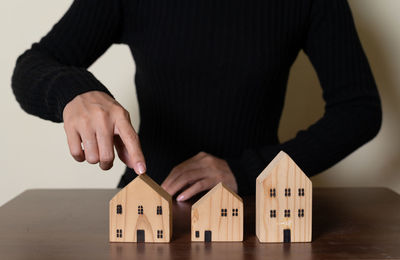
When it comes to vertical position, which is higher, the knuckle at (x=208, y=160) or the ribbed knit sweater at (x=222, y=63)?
the ribbed knit sweater at (x=222, y=63)

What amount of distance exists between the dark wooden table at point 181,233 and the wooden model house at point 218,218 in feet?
0.05

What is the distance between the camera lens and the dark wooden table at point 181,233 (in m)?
0.73

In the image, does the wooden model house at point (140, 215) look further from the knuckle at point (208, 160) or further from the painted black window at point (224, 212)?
the knuckle at point (208, 160)

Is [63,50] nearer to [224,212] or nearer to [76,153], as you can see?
[76,153]

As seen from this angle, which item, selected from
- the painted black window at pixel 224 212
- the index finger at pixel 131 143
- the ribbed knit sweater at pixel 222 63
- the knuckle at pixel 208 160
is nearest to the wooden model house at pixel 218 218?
the painted black window at pixel 224 212

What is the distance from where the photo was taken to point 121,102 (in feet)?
5.66

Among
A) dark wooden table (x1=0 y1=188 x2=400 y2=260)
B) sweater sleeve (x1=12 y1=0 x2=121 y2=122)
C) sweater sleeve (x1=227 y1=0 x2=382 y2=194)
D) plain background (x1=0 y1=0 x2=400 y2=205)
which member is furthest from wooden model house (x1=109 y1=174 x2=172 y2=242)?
plain background (x1=0 y1=0 x2=400 y2=205)

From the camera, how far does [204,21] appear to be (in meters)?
1.28

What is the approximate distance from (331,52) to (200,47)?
1.08ft

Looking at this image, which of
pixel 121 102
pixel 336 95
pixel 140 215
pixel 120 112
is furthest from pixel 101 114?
pixel 121 102

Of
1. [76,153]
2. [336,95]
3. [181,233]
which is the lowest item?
[181,233]

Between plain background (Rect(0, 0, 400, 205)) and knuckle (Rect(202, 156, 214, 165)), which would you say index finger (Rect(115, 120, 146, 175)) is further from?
plain background (Rect(0, 0, 400, 205))

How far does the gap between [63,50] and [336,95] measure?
674mm

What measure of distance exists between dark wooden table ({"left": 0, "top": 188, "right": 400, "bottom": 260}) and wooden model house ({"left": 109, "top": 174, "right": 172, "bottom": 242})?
18 mm
